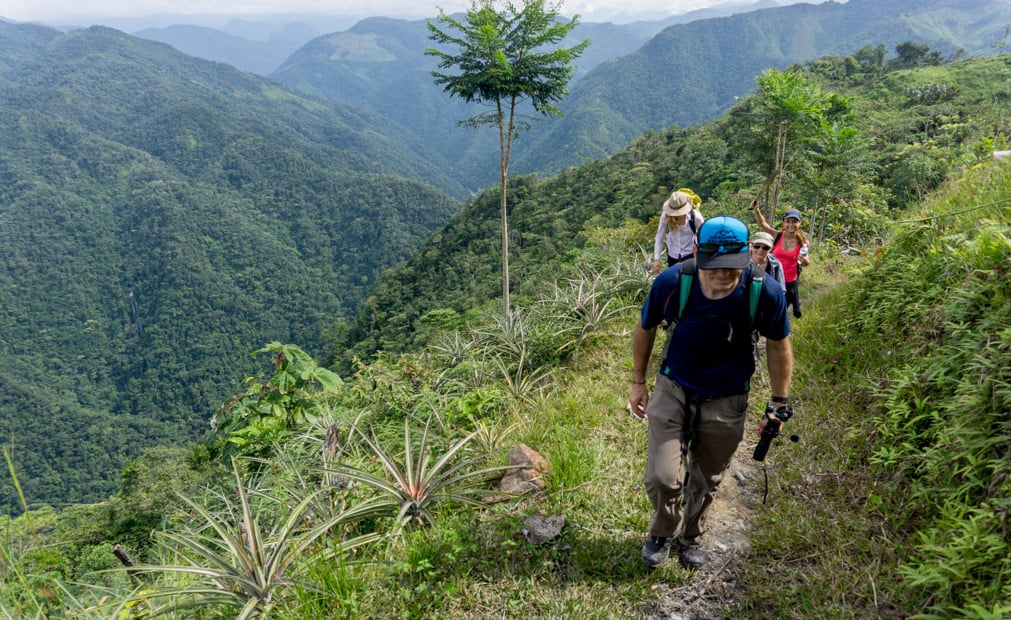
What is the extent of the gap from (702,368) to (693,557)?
955 millimetres

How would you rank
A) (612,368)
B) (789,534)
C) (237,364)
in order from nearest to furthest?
(789,534)
(612,368)
(237,364)

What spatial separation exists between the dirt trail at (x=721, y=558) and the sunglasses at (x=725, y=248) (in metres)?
1.53

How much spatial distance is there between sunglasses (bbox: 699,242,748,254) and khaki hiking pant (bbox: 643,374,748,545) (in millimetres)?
634

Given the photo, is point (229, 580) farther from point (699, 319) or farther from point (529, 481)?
point (699, 319)

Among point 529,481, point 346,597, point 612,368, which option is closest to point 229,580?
point 346,597

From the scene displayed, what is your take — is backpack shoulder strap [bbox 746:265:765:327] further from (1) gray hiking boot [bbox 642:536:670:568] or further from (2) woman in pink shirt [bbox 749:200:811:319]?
(2) woman in pink shirt [bbox 749:200:811:319]

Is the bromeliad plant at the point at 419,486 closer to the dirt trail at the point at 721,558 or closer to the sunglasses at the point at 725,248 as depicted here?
the dirt trail at the point at 721,558

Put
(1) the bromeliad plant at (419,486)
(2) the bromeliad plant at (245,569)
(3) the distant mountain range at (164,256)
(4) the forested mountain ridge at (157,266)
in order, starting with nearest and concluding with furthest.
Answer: (2) the bromeliad plant at (245,569)
(1) the bromeliad plant at (419,486)
(4) the forested mountain ridge at (157,266)
(3) the distant mountain range at (164,256)

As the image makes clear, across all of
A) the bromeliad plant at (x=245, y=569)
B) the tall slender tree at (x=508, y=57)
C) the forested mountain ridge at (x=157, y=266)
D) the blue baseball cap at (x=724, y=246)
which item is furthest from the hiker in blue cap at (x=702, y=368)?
the forested mountain ridge at (x=157, y=266)

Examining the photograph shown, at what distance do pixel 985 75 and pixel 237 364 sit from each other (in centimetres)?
9601

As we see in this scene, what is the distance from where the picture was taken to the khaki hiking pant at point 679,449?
2.10 m

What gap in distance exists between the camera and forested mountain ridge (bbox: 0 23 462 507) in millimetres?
65625

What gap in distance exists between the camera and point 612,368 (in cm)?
463

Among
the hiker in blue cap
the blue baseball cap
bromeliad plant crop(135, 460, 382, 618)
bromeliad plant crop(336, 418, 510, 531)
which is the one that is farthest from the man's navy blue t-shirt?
bromeliad plant crop(135, 460, 382, 618)
